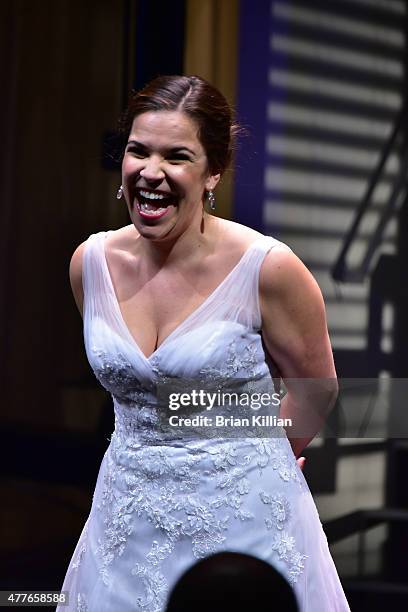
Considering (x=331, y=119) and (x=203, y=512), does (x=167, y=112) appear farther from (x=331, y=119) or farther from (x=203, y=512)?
(x=331, y=119)

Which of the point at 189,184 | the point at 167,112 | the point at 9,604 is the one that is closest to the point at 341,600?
the point at 189,184

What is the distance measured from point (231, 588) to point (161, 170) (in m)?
1.07

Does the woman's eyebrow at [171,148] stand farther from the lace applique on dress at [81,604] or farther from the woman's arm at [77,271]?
the lace applique on dress at [81,604]

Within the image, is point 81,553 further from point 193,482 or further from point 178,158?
point 178,158

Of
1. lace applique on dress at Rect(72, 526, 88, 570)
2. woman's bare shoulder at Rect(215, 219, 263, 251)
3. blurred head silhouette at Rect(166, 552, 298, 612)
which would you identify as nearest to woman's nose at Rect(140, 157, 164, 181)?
woman's bare shoulder at Rect(215, 219, 263, 251)

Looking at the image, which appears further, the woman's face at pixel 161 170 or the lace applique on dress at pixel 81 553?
the lace applique on dress at pixel 81 553

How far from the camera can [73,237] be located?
343 centimetres

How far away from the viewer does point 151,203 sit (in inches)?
72.4

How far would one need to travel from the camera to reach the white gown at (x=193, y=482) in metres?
1.87

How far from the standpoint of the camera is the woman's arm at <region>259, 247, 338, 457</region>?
6.23ft

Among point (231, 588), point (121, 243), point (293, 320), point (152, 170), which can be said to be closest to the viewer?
point (231, 588)
